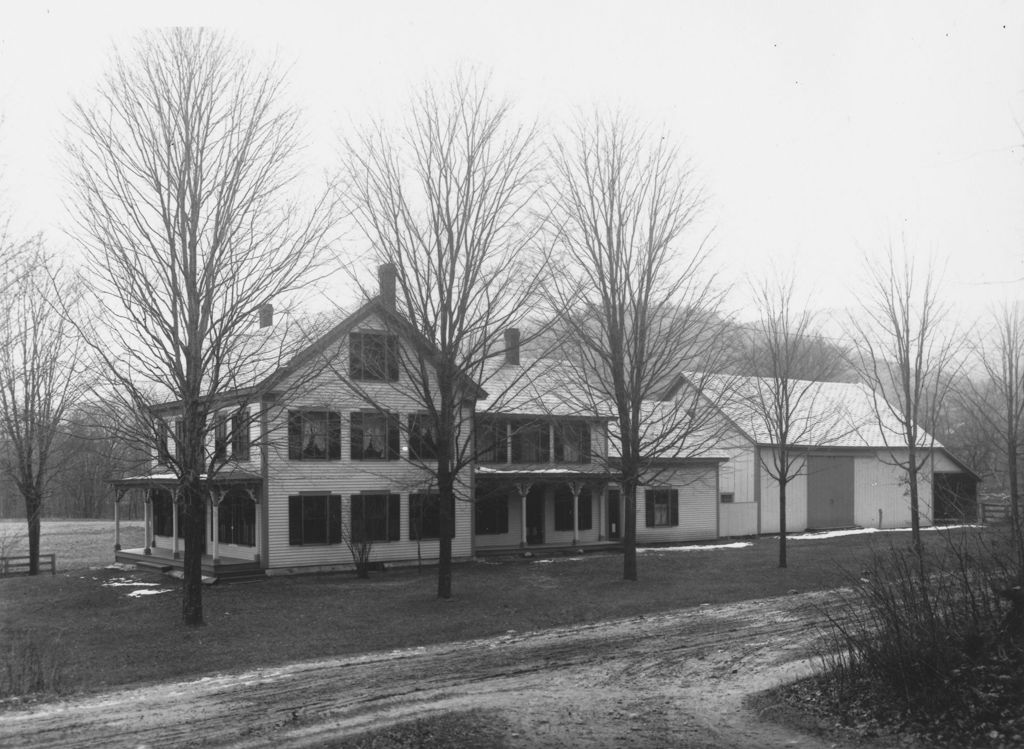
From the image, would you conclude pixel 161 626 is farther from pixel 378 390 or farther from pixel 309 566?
pixel 378 390

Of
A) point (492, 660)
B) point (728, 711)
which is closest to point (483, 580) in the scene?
point (492, 660)

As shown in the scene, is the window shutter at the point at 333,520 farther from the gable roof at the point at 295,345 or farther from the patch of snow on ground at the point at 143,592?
the gable roof at the point at 295,345

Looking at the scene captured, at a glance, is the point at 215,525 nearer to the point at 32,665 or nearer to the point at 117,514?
the point at 117,514

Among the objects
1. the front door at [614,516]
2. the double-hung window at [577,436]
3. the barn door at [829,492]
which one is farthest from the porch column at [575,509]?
the barn door at [829,492]

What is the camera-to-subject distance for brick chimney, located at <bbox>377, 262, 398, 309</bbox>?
738 inches

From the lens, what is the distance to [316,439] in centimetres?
2661

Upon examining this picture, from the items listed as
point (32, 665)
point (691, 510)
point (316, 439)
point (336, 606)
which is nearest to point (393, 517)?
point (316, 439)

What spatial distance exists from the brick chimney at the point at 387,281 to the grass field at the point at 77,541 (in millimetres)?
18967

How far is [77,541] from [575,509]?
26713 mm

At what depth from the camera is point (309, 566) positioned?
2620 centimetres

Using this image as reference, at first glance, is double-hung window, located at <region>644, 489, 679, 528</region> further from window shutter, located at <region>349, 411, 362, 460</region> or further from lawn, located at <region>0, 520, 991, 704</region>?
window shutter, located at <region>349, 411, 362, 460</region>

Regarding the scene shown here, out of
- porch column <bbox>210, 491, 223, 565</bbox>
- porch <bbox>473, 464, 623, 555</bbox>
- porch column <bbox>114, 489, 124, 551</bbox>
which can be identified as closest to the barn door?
porch <bbox>473, 464, 623, 555</bbox>

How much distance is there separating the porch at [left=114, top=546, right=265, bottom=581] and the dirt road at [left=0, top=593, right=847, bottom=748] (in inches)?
458

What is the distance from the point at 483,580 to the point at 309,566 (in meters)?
5.70
